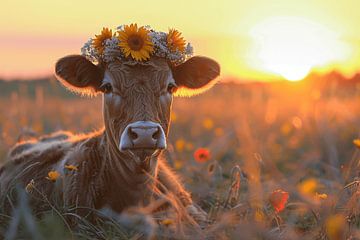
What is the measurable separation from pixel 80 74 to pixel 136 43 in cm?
73

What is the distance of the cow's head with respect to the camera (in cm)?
500

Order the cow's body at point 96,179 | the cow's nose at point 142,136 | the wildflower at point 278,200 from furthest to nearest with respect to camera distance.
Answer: the cow's body at point 96,179
the cow's nose at point 142,136
the wildflower at point 278,200

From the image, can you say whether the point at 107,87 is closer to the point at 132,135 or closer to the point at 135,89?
the point at 135,89

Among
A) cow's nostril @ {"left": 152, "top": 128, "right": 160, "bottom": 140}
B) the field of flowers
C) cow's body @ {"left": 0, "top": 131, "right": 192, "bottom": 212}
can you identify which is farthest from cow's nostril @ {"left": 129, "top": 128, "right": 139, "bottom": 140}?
the field of flowers

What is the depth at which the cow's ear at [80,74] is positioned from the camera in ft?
19.4

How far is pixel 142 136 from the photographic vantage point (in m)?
4.89

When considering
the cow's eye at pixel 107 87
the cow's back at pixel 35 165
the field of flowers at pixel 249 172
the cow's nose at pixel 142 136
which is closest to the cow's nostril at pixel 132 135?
the cow's nose at pixel 142 136

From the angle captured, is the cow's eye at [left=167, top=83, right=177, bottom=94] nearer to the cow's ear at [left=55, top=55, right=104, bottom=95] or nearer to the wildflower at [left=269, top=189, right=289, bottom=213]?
the cow's ear at [left=55, top=55, right=104, bottom=95]

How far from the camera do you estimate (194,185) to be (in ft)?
25.6

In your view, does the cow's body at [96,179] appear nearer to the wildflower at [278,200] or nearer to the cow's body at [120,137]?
the cow's body at [120,137]

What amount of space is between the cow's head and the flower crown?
77 millimetres

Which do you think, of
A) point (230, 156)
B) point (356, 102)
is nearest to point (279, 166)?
point (230, 156)

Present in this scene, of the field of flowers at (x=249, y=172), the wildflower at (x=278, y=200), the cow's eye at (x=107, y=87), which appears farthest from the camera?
the cow's eye at (x=107, y=87)

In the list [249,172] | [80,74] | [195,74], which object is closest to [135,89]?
[80,74]
